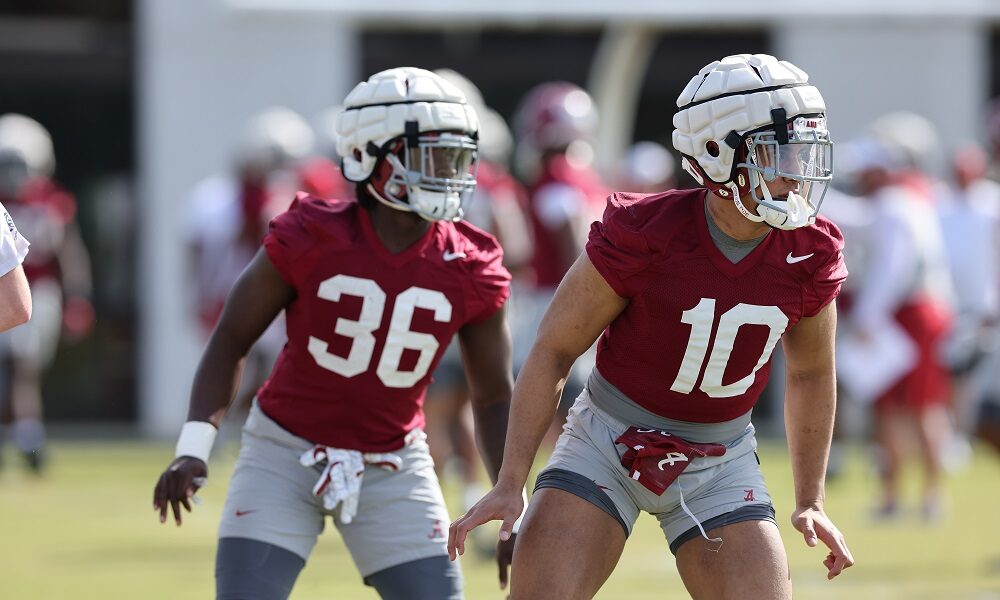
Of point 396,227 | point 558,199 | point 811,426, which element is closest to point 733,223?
point 811,426

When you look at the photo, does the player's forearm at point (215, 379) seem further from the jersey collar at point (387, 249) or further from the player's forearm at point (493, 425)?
the player's forearm at point (493, 425)

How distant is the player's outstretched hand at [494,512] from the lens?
4.17m

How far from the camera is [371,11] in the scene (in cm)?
1482

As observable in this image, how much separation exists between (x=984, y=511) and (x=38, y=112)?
913cm

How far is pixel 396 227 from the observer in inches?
189

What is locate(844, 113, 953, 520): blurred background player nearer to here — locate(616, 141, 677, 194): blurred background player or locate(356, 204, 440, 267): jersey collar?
locate(616, 141, 677, 194): blurred background player

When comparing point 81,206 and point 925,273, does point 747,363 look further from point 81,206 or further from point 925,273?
point 81,206

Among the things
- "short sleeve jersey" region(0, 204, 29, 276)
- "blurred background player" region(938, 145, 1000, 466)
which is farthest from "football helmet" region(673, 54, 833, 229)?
"blurred background player" region(938, 145, 1000, 466)

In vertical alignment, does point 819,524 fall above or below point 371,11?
below

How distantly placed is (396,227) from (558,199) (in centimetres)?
416

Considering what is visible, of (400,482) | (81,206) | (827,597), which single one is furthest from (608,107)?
(400,482)

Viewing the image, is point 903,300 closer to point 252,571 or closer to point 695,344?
point 695,344

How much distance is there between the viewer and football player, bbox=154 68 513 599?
461 centimetres

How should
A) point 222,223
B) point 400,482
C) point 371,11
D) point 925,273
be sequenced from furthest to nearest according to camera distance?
1. point 371,11
2. point 222,223
3. point 925,273
4. point 400,482
